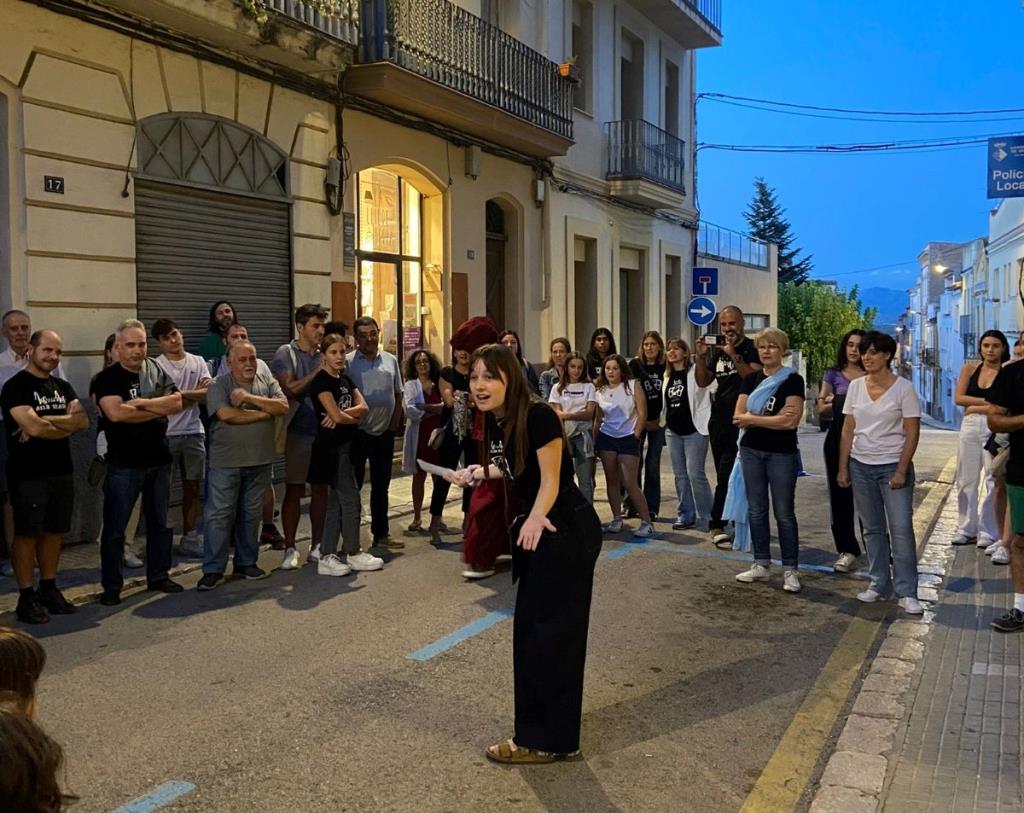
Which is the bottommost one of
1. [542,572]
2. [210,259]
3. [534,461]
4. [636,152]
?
[542,572]

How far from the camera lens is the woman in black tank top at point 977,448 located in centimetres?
A: 834

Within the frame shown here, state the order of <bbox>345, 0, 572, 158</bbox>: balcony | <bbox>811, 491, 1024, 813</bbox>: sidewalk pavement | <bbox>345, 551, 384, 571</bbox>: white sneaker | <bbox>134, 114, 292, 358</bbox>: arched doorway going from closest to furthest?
<bbox>811, 491, 1024, 813</bbox>: sidewalk pavement → <bbox>345, 551, 384, 571</bbox>: white sneaker → <bbox>134, 114, 292, 358</bbox>: arched doorway → <bbox>345, 0, 572, 158</bbox>: balcony

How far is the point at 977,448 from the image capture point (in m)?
8.79

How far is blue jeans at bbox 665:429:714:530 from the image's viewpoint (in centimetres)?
937

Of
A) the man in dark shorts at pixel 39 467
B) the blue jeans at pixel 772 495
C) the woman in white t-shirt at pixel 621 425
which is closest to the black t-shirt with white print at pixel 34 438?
the man in dark shorts at pixel 39 467

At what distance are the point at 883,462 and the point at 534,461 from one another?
11.2 ft

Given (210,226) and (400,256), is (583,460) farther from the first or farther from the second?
(400,256)

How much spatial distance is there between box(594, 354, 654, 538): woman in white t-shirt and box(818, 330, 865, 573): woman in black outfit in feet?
5.63

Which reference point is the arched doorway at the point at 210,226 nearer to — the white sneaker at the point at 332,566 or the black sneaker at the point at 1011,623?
the white sneaker at the point at 332,566

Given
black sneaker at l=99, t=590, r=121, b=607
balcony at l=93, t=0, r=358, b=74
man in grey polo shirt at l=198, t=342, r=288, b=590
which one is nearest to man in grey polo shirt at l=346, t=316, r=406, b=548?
man in grey polo shirt at l=198, t=342, r=288, b=590

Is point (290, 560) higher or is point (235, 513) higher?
point (235, 513)

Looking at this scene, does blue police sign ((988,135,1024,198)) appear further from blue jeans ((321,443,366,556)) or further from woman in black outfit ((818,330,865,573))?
blue jeans ((321,443,366,556))

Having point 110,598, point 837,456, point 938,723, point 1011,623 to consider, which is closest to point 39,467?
point 110,598

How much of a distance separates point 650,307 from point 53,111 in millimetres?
15242
